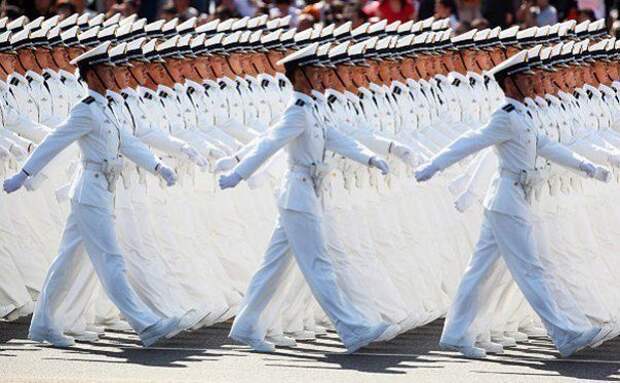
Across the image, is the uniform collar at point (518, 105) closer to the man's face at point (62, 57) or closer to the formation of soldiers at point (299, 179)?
the formation of soldiers at point (299, 179)

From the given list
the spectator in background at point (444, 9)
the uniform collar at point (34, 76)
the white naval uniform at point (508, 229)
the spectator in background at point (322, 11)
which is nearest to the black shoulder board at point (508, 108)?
the white naval uniform at point (508, 229)

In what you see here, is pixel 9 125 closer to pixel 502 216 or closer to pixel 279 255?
pixel 279 255

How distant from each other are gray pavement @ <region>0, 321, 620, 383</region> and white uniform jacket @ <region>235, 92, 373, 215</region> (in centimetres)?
96

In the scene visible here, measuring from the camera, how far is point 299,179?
15883 millimetres

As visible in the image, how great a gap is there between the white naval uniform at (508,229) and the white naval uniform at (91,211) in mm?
1884

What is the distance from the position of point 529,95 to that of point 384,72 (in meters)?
2.50

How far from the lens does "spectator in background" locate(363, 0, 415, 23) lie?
87.1ft

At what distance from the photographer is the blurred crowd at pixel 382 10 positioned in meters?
25.6

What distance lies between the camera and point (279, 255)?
15914mm

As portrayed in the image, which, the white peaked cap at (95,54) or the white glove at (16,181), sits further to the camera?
the white peaked cap at (95,54)

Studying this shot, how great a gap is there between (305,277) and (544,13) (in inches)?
436

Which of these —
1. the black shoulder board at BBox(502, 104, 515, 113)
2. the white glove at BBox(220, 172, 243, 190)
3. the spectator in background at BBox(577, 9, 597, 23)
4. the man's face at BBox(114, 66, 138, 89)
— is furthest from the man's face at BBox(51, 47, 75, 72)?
the spectator in background at BBox(577, 9, 597, 23)

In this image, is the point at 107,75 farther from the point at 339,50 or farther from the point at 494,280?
the point at 494,280

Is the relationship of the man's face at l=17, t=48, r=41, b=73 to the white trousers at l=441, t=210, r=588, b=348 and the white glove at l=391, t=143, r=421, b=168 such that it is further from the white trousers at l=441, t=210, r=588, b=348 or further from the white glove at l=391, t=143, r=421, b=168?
the white trousers at l=441, t=210, r=588, b=348
